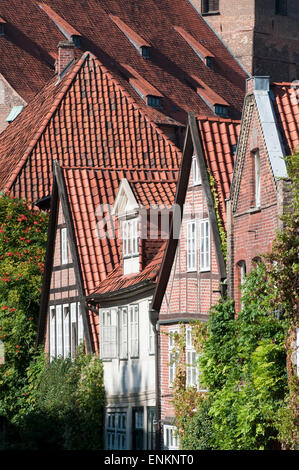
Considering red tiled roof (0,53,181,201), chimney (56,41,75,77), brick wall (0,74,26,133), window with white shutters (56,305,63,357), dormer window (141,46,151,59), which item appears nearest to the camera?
window with white shutters (56,305,63,357)

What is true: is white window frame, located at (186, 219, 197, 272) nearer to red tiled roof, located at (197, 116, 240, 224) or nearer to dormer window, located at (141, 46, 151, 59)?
red tiled roof, located at (197, 116, 240, 224)

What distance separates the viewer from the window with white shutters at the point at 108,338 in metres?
33.0

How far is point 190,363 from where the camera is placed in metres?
28.6

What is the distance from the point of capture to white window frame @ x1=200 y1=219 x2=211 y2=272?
91.7 feet

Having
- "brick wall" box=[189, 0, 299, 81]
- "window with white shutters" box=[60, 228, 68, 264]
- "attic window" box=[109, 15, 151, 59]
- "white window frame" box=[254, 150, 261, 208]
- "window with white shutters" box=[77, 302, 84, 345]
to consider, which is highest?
"brick wall" box=[189, 0, 299, 81]

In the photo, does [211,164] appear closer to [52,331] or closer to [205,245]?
[205,245]

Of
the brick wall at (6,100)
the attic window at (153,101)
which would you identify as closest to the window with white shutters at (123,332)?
the brick wall at (6,100)

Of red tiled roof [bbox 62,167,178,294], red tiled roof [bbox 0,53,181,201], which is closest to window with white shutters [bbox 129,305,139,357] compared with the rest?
red tiled roof [bbox 62,167,178,294]

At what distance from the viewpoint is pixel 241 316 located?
81.3 feet

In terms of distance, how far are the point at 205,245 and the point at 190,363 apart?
2523 mm

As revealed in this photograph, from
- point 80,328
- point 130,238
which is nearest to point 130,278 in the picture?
point 130,238

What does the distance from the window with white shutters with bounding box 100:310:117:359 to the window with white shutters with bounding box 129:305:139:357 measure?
0.74m

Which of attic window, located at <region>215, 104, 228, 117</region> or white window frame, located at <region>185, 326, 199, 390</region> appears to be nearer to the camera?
white window frame, located at <region>185, 326, 199, 390</region>
